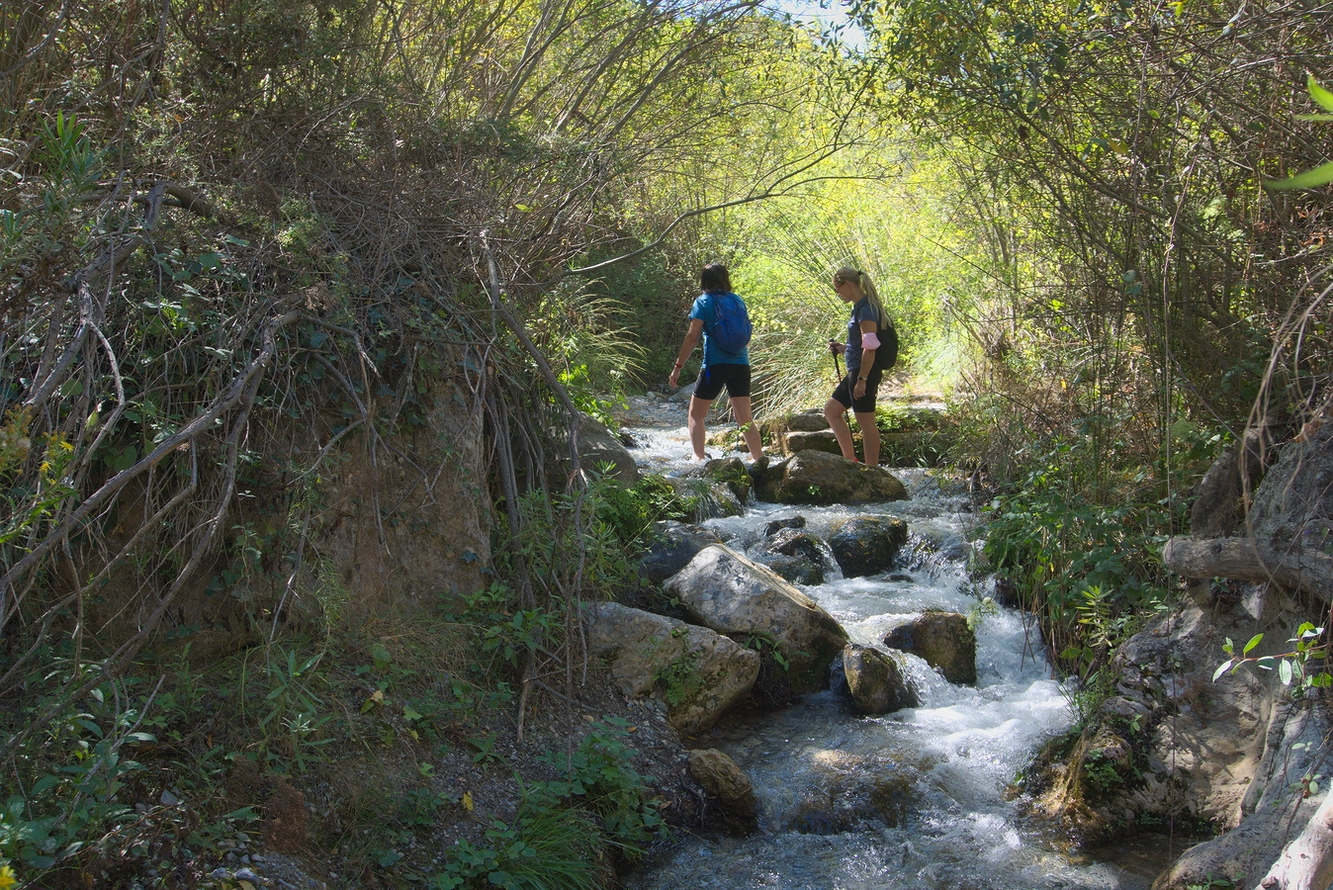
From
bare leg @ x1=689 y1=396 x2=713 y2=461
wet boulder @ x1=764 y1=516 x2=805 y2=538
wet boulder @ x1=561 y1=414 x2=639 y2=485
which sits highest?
bare leg @ x1=689 y1=396 x2=713 y2=461

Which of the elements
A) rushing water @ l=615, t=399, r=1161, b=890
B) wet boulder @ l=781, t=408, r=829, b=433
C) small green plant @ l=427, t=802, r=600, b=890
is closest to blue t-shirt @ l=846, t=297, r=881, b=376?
wet boulder @ l=781, t=408, r=829, b=433

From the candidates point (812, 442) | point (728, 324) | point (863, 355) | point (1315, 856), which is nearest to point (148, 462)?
point (1315, 856)

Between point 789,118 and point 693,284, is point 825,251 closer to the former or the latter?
point 693,284

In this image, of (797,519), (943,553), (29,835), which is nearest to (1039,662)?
(943,553)

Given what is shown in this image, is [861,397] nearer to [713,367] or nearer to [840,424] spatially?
[840,424]

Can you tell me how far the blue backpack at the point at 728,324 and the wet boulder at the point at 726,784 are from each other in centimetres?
414

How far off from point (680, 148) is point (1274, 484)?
5.13m

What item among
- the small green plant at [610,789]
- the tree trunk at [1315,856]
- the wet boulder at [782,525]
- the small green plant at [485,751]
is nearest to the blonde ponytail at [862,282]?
the wet boulder at [782,525]

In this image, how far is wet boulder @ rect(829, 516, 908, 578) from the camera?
696 centimetres

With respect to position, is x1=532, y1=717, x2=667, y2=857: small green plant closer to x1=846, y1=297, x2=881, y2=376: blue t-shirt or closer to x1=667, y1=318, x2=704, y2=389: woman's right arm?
x1=667, y1=318, x2=704, y2=389: woman's right arm

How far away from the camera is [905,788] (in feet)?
14.6

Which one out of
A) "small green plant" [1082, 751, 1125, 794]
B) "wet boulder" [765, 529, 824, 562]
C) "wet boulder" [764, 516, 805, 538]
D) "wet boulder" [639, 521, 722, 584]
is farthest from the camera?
"wet boulder" [764, 516, 805, 538]

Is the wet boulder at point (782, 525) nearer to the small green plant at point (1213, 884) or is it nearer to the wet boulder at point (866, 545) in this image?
the wet boulder at point (866, 545)

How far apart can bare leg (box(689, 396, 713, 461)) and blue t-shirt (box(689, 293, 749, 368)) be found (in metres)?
0.40
